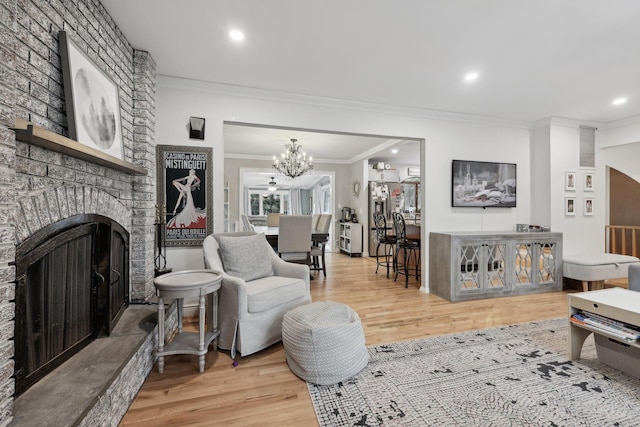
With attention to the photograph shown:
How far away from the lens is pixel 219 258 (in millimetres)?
2641

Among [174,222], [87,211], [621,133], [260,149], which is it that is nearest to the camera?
[87,211]

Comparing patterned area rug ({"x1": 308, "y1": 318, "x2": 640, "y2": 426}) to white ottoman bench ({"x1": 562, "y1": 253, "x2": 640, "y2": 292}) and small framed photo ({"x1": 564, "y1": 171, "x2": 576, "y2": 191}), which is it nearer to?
white ottoman bench ({"x1": 562, "y1": 253, "x2": 640, "y2": 292})

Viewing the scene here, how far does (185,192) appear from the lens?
3064mm

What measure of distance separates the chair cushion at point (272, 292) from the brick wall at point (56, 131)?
3.25 ft

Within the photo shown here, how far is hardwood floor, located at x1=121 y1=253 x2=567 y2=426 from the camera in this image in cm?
160

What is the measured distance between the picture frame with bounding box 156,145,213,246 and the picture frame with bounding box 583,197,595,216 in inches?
211

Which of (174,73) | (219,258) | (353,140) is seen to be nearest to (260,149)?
(353,140)

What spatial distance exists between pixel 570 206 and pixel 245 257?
15.6 ft

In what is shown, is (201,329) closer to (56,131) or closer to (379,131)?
(56,131)

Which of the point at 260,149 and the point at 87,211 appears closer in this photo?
the point at 87,211

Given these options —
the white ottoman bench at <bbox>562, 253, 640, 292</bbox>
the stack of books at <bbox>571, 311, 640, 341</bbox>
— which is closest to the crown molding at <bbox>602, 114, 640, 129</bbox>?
the white ottoman bench at <bbox>562, 253, 640, 292</bbox>

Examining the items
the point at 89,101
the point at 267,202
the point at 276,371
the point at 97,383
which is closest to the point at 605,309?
the point at 276,371

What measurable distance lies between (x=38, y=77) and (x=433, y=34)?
2.50 m

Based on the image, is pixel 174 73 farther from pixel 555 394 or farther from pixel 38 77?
pixel 555 394
